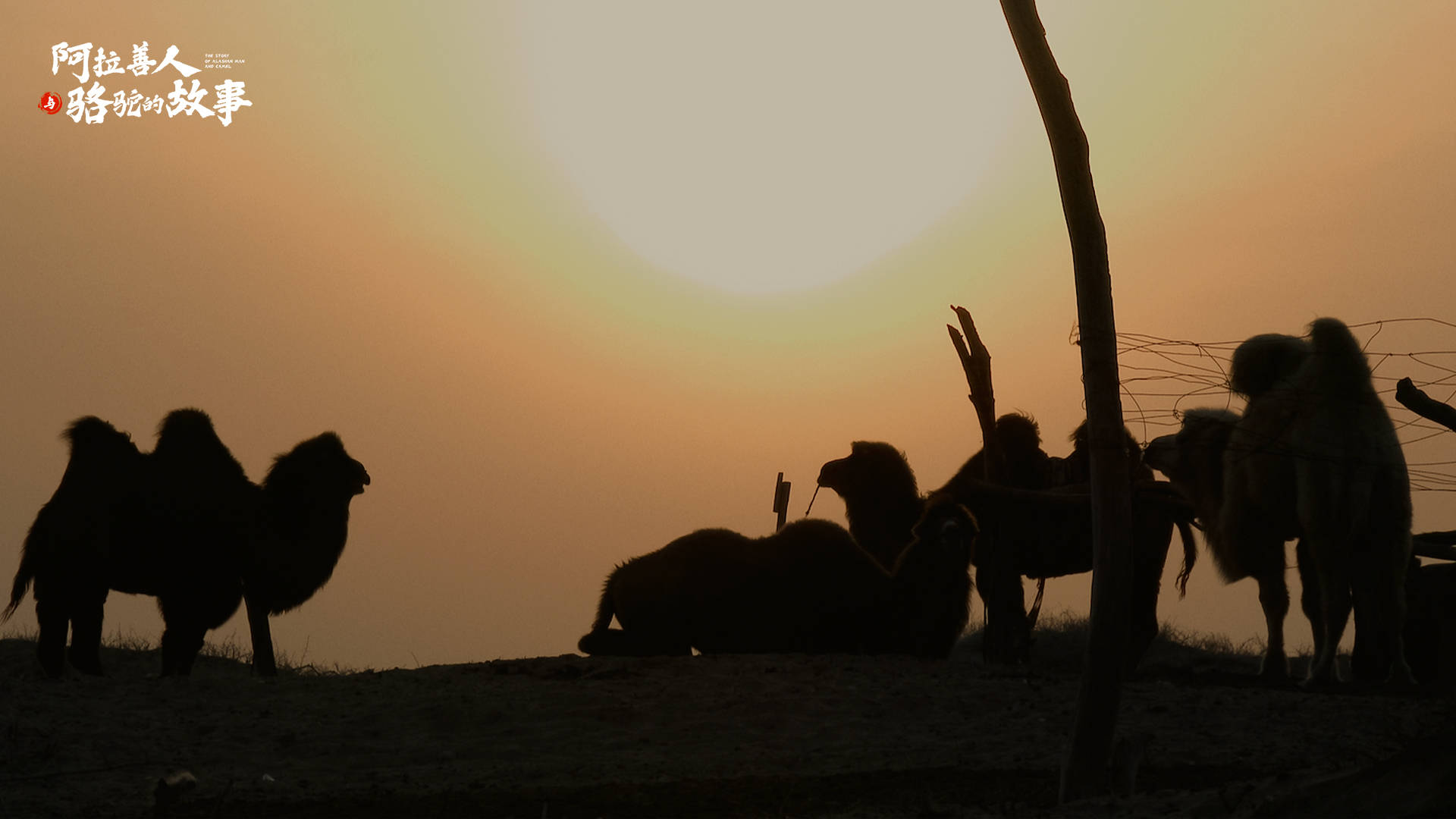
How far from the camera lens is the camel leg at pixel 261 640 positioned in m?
11.2

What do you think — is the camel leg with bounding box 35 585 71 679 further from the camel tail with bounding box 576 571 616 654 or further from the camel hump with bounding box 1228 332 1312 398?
the camel hump with bounding box 1228 332 1312 398

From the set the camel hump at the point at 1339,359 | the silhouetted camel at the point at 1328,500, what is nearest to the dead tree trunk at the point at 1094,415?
the silhouetted camel at the point at 1328,500

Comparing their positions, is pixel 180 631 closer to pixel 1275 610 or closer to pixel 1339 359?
pixel 1275 610

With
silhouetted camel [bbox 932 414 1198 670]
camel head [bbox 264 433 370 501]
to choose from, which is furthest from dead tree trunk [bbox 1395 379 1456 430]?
camel head [bbox 264 433 370 501]

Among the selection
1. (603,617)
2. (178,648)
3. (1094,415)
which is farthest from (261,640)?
(1094,415)

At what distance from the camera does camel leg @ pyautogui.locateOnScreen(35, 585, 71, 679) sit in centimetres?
1038

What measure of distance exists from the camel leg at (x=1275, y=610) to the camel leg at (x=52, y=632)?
29.4 ft

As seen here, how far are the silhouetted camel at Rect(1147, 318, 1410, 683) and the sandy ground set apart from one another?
2.65 ft

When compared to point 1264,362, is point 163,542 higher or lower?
lower

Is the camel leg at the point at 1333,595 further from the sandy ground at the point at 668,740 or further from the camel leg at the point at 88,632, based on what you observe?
the camel leg at the point at 88,632

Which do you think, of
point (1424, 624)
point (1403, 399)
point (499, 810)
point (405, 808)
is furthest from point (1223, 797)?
point (1424, 624)

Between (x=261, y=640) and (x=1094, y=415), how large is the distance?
7.43 metres

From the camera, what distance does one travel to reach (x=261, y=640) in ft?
37.4

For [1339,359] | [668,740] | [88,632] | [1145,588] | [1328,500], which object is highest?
[1339,359]
